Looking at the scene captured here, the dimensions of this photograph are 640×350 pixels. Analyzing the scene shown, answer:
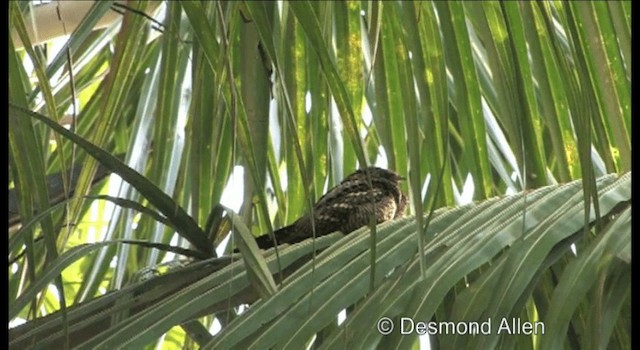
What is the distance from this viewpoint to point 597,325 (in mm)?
1281

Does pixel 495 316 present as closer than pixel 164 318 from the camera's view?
Yes

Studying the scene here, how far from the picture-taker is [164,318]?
1593 millimetres

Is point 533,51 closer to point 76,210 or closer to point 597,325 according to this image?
point 597,325

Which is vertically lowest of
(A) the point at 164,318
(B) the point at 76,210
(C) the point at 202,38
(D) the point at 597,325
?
(D) the point at 597,325

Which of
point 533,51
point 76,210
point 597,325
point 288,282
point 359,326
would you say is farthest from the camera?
point 76,210

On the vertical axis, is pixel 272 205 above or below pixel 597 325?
above

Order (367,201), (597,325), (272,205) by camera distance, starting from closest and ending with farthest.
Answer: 1. (597,325)
2. (272,205)
3. (367,201)

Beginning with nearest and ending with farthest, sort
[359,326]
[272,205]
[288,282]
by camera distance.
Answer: [359,326] < [288,282] < [272,205]

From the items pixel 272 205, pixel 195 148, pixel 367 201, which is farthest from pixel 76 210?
pixel 367 201

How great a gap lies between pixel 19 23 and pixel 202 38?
189 millimetres

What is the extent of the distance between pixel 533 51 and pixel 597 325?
30 cm
